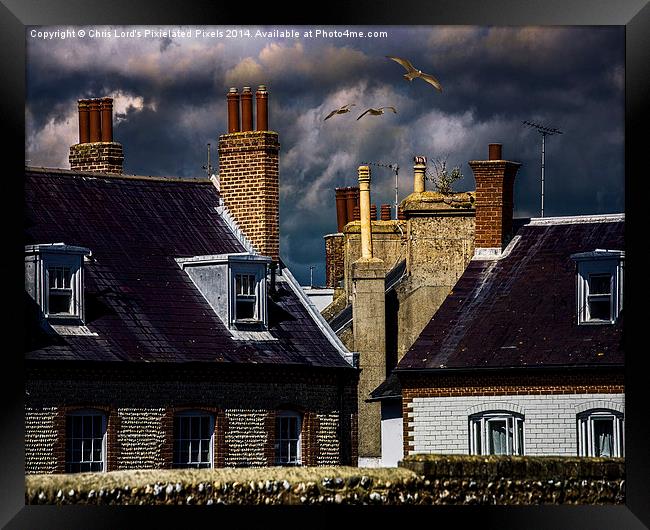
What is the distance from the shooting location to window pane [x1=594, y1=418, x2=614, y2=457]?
3850 cm

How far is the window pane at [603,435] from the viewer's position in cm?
3850

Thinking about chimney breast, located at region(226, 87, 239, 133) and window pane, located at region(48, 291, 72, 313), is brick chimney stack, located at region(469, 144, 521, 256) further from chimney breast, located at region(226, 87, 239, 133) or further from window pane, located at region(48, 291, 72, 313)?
window pane, located at region(48, 291, 72, 313)

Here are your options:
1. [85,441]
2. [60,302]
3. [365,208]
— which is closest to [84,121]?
[60,302]

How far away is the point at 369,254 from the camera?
47344mm

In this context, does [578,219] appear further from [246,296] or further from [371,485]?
[371,485]

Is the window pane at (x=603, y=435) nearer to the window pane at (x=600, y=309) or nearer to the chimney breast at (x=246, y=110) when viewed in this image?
the window pane at (x=600, y=309)

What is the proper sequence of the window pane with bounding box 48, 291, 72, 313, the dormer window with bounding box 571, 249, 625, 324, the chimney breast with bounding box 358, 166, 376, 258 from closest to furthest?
the window pane with bounding box 48, 291, 72, 313
the dormer window with bounding box 571, 249, 625, 324
the chimney breast with bounding box 358, 166, 376, 258

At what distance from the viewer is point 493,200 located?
1663 inches

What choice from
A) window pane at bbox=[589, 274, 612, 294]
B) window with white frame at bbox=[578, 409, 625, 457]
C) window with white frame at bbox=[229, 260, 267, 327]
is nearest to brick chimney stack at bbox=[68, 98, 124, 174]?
window with white frame at bbox=[229, 260, 267, 327]

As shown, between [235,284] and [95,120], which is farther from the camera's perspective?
[95,120]

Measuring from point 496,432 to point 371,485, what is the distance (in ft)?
41.3

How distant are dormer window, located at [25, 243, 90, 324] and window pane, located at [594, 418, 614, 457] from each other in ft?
31.4
